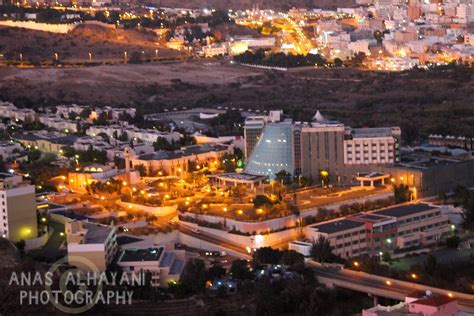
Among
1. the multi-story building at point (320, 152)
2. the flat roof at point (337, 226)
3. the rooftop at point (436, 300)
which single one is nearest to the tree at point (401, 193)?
the multi-story building at point (320, 152)

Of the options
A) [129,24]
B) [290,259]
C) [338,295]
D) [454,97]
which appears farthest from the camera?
[129,24]

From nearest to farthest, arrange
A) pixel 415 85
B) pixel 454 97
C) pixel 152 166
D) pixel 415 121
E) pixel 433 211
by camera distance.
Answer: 1. pixel 433 211
2. pixel 152 166
3. pixel 415 121
4. pixel 454 97
5. pixel 415 85

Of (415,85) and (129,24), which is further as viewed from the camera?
(129,24)

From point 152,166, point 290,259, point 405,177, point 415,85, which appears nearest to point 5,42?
point 415,85

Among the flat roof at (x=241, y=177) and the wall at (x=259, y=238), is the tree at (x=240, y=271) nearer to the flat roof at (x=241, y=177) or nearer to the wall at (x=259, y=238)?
the wall at (x=259, y=238)

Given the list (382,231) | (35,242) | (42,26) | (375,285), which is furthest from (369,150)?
(42,26)

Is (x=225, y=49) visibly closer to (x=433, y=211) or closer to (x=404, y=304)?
(x=433, y=211)
